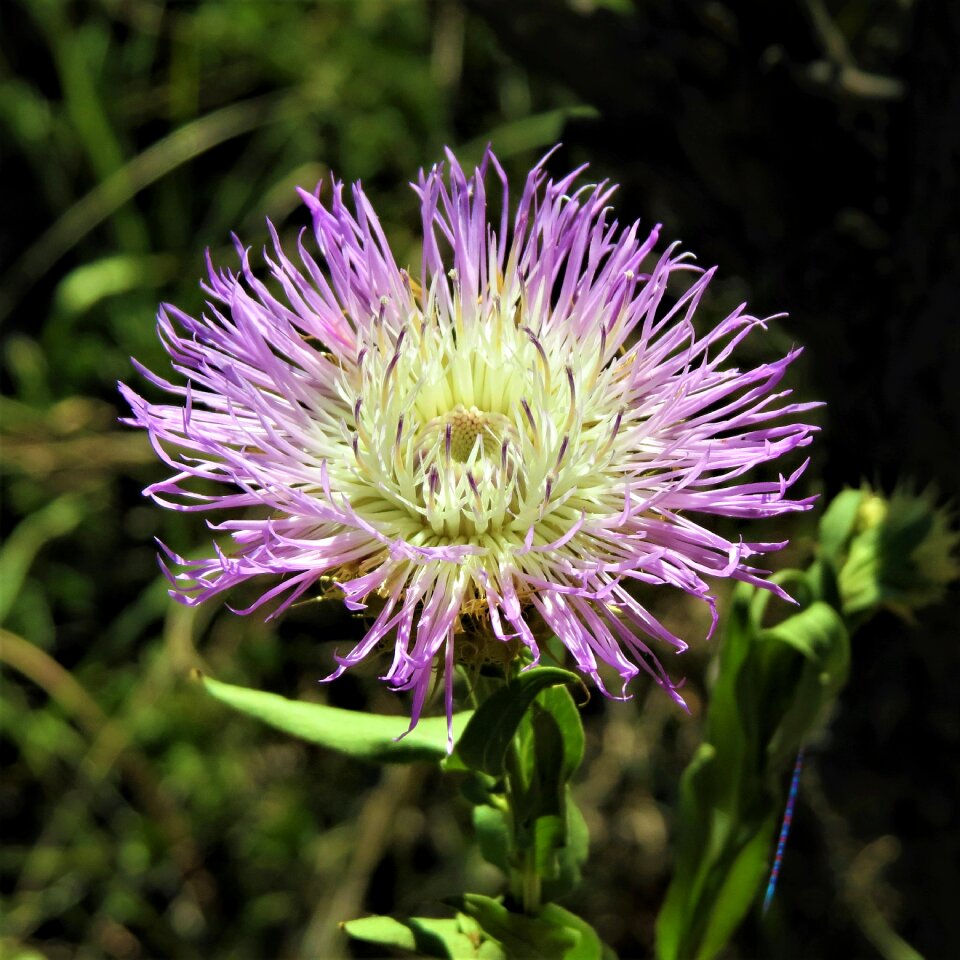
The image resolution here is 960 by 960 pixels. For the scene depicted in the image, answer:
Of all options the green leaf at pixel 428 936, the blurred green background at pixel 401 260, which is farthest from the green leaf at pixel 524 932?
the blurred green background at pixel 401 260

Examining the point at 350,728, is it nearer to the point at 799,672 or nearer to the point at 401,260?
the point at 799,672

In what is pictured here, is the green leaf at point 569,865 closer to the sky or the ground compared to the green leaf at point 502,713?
closer to the ground

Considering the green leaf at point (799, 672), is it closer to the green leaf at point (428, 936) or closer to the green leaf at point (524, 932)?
the green leaf at point (524, 932)

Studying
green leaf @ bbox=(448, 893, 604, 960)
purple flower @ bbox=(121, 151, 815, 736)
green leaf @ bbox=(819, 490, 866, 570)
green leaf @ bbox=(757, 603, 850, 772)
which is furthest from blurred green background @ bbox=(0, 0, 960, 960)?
green leaf @ bbox=(448, 893, 604, 960)

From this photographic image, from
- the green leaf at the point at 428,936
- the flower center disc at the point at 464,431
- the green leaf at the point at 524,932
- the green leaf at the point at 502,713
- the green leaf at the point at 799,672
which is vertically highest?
the flower center disc at the point at 464,431

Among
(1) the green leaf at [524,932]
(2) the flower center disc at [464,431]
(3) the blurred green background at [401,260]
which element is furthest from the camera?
(3) the blurred green background at [401,260]

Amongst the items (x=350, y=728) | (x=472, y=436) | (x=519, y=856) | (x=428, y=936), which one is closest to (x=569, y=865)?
(x=519, y=856)
